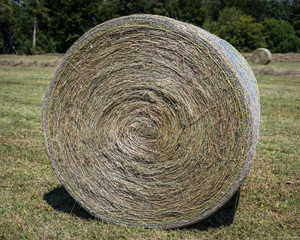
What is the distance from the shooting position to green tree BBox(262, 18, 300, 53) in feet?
184

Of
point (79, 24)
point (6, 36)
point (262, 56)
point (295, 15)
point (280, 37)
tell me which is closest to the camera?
point (262, 56)

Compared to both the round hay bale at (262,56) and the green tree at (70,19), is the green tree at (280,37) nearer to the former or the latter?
the green tree at (70,19)

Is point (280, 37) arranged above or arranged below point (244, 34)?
below

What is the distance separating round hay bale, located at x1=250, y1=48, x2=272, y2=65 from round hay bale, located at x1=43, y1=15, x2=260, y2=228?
24.0 metres

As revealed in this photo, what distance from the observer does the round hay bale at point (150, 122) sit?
356 centimetres

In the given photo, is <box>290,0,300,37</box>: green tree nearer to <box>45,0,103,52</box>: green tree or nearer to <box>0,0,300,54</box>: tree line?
<box>0,0,300,54</box>: tree line

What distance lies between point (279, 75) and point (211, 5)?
197ft

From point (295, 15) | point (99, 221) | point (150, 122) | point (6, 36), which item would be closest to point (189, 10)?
point (6, 36)

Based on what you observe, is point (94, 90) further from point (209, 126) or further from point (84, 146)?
point (209, 126)

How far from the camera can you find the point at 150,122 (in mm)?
3926

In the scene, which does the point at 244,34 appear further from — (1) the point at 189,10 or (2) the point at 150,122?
(2) the point at 150,122

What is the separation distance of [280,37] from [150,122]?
58962 mm

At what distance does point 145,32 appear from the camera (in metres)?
3.62

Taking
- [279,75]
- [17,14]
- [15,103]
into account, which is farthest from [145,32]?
[17,14]
